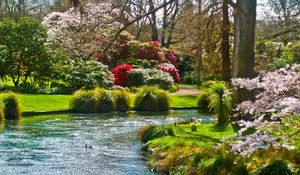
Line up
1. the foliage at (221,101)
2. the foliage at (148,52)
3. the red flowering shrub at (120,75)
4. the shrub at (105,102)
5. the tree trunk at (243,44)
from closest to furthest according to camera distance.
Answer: the foliage at (221,101), the tree trunk at (243,44), the shrub at (105,102), the red flowering shrub at (120,75), the foliage at (148,52)

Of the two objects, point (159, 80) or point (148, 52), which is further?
point (148, 52)

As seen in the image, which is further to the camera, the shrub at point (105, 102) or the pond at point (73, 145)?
the shrub at point (105, 102)

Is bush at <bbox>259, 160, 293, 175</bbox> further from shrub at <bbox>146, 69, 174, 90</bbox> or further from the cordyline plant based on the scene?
shrub at <bbox>146, 69, 174, 90</bbox>

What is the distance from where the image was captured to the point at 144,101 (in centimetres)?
2562

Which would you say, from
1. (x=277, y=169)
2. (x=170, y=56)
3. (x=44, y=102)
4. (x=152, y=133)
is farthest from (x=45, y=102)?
(x=170, y=56)

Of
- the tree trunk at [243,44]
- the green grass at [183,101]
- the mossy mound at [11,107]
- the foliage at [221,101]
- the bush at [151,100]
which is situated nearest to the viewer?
the foliage at [221,101]

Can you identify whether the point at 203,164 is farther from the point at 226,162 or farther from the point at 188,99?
the point at 188,99

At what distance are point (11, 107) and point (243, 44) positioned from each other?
934cm

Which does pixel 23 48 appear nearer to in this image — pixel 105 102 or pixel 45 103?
pixel 45 103

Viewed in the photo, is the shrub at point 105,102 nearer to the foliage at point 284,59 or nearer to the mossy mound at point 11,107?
the mossy mound at point 11,107

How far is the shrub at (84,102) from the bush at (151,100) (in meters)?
2.27

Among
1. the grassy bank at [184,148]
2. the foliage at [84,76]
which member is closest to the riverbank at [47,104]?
the foliage at [84,76]

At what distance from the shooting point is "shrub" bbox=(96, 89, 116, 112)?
962 inches

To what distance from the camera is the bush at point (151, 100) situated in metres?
25.5
